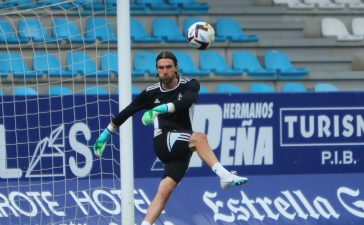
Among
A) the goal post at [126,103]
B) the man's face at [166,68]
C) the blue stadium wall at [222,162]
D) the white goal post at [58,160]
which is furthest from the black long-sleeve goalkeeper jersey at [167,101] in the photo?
the blue stadium wall at [222,162]

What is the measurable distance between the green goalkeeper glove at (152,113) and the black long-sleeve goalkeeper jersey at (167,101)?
0.24m

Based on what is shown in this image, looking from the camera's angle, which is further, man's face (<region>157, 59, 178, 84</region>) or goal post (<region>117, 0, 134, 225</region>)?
goal post (<region>117, 0, 134, 225</region>)

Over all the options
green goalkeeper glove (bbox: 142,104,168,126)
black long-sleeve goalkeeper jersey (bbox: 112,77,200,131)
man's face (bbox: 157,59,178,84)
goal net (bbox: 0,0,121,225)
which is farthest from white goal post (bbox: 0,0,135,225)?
green goalkeeper glove (bbox: 142,104,168,126)

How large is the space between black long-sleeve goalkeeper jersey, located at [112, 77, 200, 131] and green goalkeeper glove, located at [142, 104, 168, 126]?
0.24m

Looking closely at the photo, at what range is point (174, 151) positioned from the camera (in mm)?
9039

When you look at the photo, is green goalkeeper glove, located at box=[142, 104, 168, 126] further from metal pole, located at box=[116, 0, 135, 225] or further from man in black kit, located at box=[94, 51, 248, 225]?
metal pole, located at box=[116, 0, 135, 225]

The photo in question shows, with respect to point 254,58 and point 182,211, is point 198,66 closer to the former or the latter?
point 254,58

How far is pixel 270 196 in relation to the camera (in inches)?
453

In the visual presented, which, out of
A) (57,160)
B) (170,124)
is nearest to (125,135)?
(170,124)

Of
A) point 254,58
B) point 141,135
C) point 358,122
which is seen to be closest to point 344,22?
point 254,58

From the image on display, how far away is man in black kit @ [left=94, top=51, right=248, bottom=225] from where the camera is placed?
888 cm

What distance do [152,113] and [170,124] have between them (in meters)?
0.47

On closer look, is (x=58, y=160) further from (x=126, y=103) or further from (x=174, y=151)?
(x=174, y=151)

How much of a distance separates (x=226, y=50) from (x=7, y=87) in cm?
410
